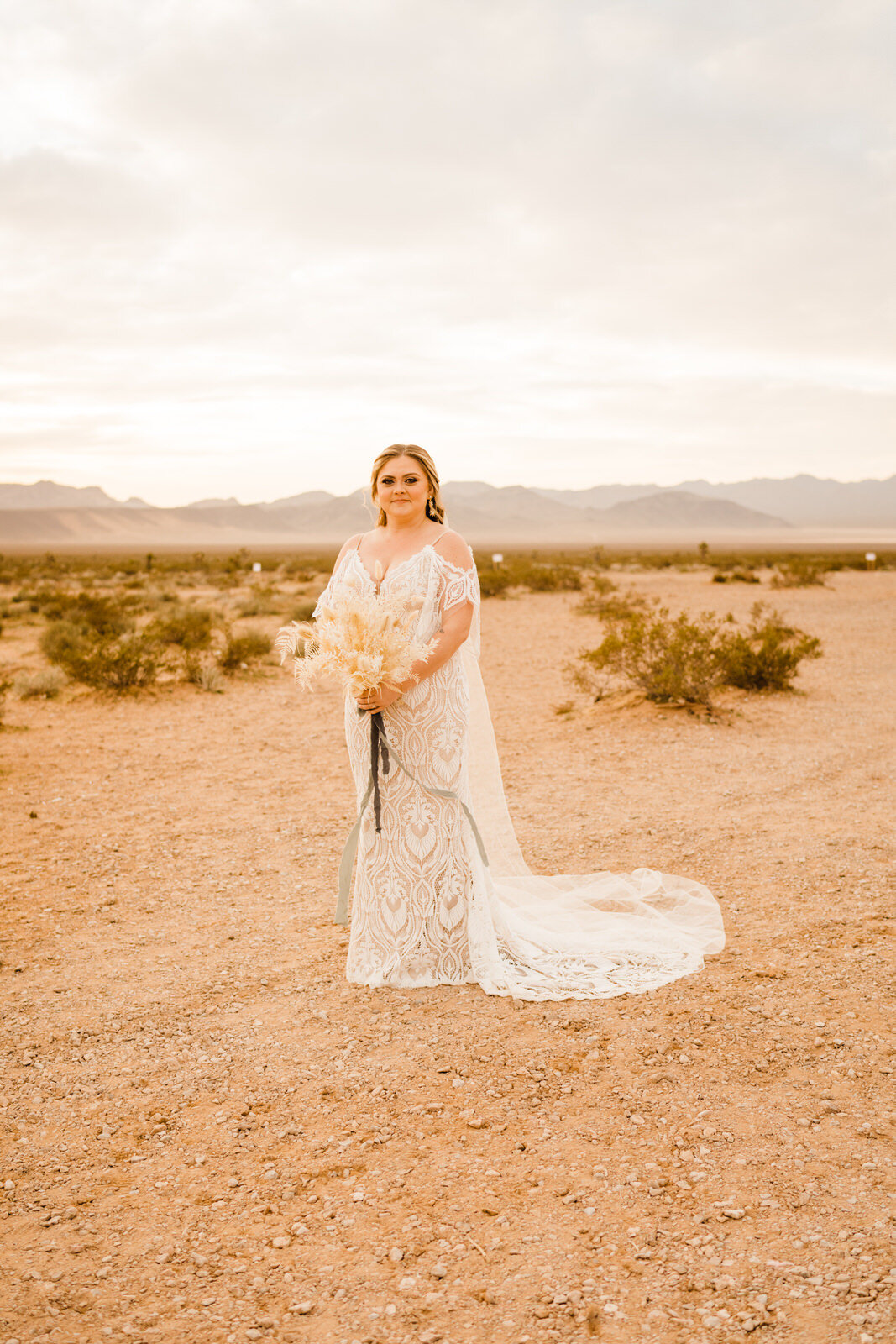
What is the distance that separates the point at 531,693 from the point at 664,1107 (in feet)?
29.3

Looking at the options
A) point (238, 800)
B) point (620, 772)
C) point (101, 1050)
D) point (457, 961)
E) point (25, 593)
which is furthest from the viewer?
point (25, 593)

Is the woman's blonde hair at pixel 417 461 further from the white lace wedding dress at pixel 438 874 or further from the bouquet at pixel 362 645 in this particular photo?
the bouquet at pixel 362 645

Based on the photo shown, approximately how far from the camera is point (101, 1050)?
3873mm

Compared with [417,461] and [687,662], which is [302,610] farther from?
[417,461]

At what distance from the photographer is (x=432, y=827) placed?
14.3ft

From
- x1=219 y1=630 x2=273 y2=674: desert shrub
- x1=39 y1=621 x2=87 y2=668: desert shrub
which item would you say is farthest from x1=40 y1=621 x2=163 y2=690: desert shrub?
x1=219 y1=630 x2=273 y2=674: desert shrub

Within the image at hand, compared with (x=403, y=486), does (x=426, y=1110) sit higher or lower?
lower

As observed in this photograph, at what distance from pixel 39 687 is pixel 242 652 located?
2.92 m

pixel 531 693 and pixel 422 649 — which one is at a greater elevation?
pixel 422 649

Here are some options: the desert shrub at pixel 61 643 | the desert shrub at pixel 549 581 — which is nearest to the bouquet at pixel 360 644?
the desert shrub at pixel 61 643

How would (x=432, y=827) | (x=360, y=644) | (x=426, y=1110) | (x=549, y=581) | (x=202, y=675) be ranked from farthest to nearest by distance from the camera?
(x=549, y=581) < (x=202, y=675) < (x=432, y=827) < (x=360, y=644) < (x=426, y=1110)

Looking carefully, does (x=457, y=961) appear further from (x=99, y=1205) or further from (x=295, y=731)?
(x=295, y=731)

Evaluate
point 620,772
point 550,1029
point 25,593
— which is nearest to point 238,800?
point 620,772

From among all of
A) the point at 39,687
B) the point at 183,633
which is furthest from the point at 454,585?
the point at 183,633
